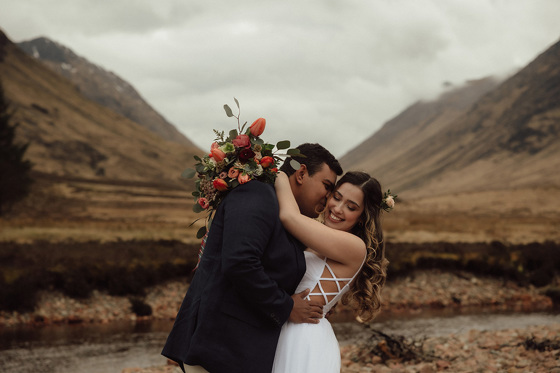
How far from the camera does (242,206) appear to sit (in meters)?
3.70

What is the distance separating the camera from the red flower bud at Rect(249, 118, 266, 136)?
14.2 ft

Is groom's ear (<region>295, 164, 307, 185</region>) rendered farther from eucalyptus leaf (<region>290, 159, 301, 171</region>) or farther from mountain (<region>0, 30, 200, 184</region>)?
mountain (<region>0, 30, 200, 184</region>)

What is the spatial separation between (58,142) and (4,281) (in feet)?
427

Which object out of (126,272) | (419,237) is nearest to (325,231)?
(126,272)

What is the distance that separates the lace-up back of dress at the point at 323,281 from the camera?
436 centimetres

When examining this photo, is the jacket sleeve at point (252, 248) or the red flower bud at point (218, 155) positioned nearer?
the jacket sleeve at point (252, 248)

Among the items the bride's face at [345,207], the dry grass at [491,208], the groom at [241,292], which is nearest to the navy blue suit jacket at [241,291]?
the groom at [241,292]

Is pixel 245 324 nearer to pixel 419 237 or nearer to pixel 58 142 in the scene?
pixel 419 237

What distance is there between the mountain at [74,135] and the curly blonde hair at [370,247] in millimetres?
117891

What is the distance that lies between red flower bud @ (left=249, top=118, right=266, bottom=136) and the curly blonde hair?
937 millimetres

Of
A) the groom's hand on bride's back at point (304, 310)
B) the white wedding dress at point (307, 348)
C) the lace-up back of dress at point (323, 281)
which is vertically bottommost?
the white wedding dress at point (307, 348)

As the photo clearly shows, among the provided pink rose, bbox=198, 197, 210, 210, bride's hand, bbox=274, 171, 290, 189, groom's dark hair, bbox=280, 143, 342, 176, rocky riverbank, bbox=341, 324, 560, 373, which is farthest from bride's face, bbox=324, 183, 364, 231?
rocky riverbank, bbox=341, 324, 560, 373

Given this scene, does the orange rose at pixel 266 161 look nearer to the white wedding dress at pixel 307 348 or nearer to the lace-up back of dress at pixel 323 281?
the lace-up back of dress at pixel 323 281

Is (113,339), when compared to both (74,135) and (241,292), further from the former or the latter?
(74,135)
